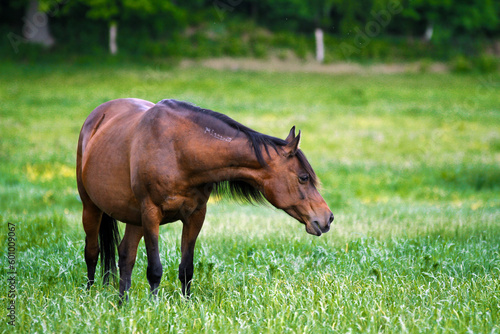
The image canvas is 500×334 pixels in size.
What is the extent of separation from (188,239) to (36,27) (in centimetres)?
2959

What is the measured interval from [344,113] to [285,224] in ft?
46.2

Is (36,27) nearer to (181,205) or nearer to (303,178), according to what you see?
(181,205)

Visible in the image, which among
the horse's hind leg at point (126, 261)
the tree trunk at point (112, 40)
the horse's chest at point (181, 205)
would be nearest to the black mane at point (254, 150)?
the horse's chest at point (181, 205)

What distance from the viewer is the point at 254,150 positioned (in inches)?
175

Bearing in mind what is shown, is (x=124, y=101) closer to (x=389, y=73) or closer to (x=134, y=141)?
(x=134, y=141)

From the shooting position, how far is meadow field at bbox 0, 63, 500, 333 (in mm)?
4309

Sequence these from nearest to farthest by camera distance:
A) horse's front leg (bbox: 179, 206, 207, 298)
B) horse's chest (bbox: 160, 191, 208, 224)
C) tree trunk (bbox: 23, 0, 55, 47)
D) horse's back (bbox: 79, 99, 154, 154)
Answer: horse's chest (bbox: 160, 191, 208, 224) → horse's front leg (bbox: 179, 206, 207, 298) → horse's back (bbox: 79, 99, 154, 154) → tree trunk (bbox: 23, 0, 55, 47)

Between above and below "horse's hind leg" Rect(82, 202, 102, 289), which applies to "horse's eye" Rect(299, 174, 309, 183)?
above

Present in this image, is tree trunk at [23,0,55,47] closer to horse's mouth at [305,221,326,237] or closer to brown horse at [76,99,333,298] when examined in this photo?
brown horse at [76,99,333,298]

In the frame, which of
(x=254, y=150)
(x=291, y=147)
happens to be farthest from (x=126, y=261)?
(x=291, y=147)

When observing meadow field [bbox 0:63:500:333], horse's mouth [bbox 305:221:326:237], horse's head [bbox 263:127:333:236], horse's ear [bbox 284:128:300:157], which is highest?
horse's ear [bbox 284:128:300:157]

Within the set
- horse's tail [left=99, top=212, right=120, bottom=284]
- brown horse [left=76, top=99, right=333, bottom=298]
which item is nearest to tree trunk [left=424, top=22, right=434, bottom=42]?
horse's tail [left=99, top=212, right=120, bottom=284]

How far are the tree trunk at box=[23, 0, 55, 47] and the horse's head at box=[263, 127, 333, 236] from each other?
1163 inches

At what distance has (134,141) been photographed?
4.76 metres
